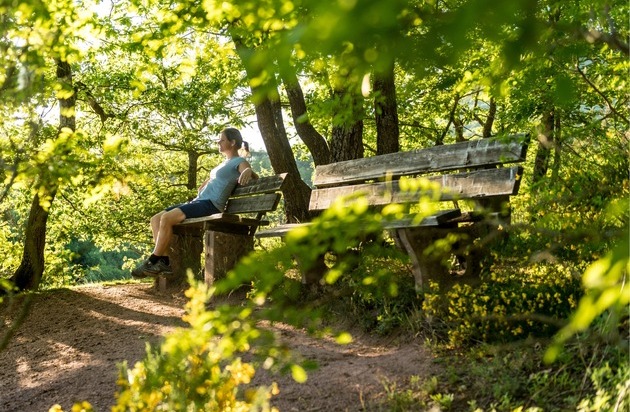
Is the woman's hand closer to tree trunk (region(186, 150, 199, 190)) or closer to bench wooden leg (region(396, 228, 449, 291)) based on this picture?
bench wooden leg (region(396, 228, 449, 291))

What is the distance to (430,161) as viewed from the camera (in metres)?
5.90

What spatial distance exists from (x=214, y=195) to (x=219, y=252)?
0.81 m

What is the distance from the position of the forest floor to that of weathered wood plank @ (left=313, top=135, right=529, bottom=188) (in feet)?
4.51

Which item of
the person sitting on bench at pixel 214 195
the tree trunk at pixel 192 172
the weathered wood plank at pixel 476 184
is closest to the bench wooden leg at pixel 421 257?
the weathered wood plank at pixel 476 184

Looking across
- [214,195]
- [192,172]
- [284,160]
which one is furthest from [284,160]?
[192,172]

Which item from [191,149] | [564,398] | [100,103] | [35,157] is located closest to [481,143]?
[564,398]

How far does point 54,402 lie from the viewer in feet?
16.4

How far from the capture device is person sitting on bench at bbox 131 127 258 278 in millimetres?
7785

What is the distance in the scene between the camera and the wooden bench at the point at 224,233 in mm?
7402

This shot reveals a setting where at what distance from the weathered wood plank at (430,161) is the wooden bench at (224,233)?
2.62ft

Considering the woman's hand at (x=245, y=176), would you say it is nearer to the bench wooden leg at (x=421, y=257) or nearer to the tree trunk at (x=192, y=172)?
the bench wooden leg at (x=421, y=257)

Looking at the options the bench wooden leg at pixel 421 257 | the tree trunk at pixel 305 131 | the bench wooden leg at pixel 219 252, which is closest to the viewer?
the bench wooden leg at pixel 421 257

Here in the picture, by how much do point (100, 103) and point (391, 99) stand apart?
6.60m

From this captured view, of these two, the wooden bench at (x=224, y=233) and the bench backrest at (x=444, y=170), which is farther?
the wooden bench at (x=224, y=233)
